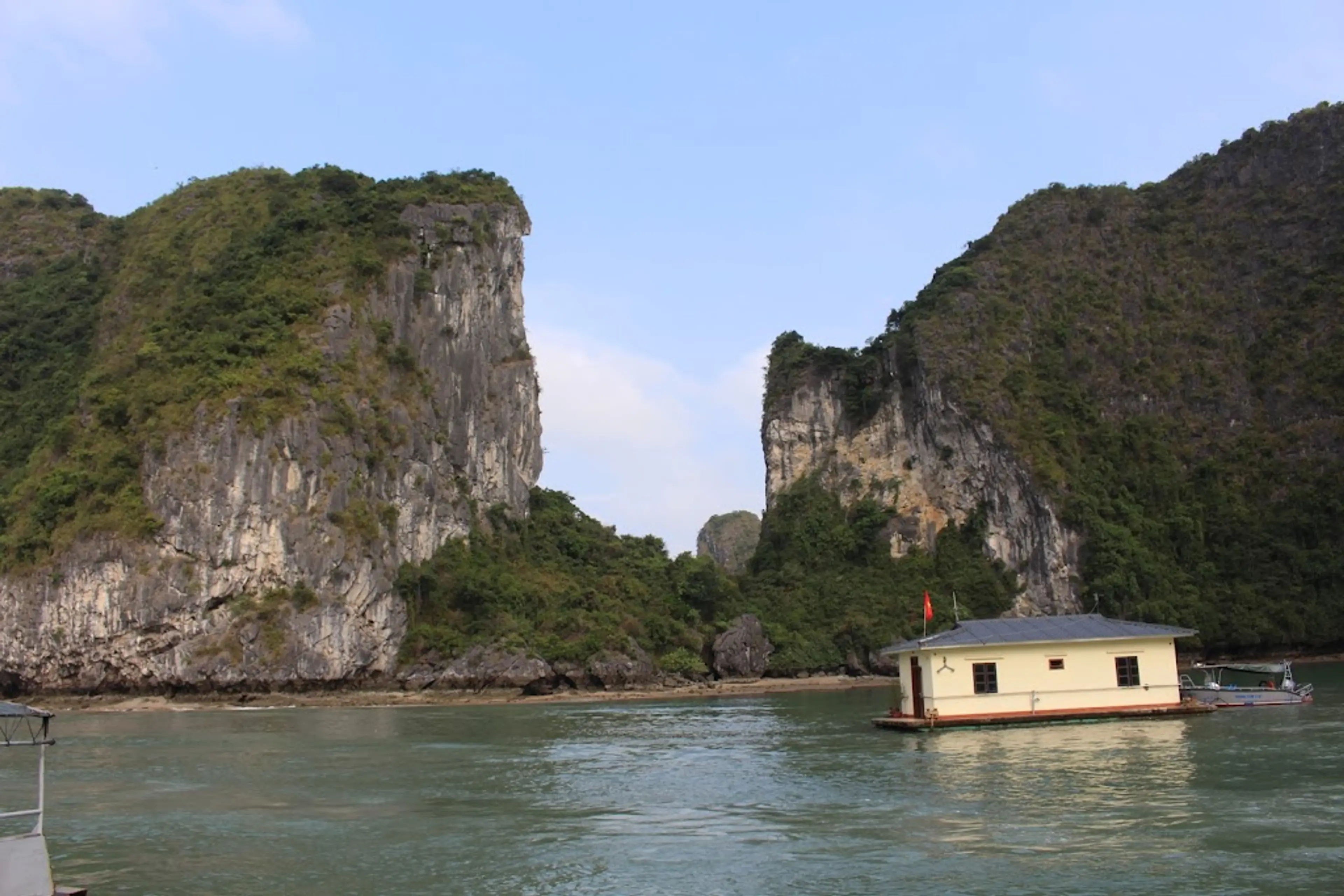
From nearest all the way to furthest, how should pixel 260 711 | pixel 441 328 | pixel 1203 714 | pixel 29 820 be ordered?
pixel 29 820, pixel 1203 714, pixel 260 711, pixel 441 328

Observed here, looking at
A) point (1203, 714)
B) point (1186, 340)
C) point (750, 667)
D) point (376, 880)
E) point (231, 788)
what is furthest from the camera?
point (1186, 340)

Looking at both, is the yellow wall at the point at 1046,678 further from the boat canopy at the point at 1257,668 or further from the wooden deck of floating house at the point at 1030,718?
the boat canopy at the point at 1257,668

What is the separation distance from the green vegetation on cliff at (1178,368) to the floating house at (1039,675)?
4511cm

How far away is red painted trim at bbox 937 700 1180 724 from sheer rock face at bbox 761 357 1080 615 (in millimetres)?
47016

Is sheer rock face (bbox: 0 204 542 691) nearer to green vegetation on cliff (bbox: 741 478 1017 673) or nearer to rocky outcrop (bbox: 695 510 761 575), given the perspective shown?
green vegetation on cliff (bbox: 741 478 1017 673)

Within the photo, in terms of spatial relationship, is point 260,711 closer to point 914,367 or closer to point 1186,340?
point 914,367

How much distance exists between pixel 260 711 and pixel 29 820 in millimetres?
32907

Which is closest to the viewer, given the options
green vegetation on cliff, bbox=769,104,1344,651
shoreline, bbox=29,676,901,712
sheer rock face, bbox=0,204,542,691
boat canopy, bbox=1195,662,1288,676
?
boat canopy, bbox=1195,662,1288,676

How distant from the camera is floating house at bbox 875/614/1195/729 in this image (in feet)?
109

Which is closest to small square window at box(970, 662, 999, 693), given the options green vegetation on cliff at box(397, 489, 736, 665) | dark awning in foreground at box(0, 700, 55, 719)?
dark awning in foreground at box(0, 700, 55, 719)

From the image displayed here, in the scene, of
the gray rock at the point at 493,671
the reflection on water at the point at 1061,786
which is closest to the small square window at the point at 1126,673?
the reflection on water at the point at 1061,786

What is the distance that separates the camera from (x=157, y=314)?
77.2 m

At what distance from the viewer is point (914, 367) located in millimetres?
88562

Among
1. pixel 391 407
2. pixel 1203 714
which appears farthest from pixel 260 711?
pixel 1203 714
